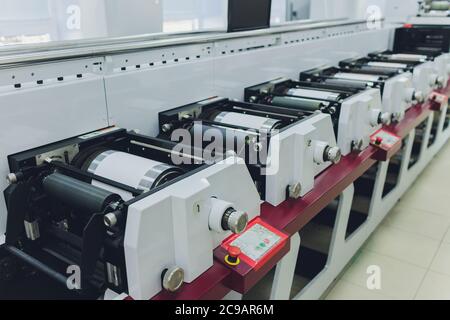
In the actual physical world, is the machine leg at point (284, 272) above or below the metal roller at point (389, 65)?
below

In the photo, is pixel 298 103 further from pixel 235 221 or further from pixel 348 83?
pixel 235 221

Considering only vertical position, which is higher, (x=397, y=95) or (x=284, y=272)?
(x=397, y=95)

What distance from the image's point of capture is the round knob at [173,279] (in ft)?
3.29

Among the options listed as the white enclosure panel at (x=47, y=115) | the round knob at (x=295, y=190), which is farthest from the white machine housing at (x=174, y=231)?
the white enclosure panel at (x=47, y=115)

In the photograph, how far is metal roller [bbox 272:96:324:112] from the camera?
2.00 metres

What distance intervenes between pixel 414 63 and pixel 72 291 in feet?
9.85

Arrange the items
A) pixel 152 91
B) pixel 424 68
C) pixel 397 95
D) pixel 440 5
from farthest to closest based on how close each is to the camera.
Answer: pixel 440 5 → pixel 424 68 → pixel 397 95 → pixel 152 91

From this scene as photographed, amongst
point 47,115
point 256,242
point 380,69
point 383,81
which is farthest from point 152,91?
point 380,69

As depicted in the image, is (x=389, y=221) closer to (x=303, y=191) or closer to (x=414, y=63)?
(x=414, y=63)

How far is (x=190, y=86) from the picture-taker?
6.24 ft

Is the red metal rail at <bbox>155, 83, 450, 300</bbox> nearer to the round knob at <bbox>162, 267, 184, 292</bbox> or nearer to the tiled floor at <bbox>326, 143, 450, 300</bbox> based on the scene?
the round knob at <bbox>162, 267, 184, 292</bbox>

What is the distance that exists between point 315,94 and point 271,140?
953 millimetres

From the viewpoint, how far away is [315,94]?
2.26 meters

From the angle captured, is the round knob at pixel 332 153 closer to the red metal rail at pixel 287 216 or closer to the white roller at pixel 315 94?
the red metal rail at pixel 287 216
